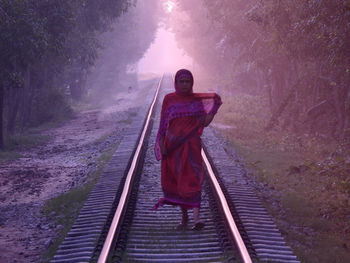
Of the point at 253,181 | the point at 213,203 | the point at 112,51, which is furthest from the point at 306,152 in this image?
the point at 112,51

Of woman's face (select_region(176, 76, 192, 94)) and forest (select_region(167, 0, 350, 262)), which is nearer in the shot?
woman's face (select_region(176, 76, 192, 94))

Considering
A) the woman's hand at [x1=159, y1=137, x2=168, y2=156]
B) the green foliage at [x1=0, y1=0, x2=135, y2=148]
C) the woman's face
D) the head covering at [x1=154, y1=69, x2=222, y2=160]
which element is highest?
the green foliage at [x1=0, y1=0, x2=135, y2=148]

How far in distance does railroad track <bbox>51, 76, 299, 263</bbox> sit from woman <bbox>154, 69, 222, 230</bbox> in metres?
0.45

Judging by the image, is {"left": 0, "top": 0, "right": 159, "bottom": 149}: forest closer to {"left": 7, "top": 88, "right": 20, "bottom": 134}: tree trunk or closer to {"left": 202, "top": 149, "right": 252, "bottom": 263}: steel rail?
{"left": 7, "top": 88, "right": 20, "bottom": 134}: tree trunk

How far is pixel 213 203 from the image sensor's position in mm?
6801

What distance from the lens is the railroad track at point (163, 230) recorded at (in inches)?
200

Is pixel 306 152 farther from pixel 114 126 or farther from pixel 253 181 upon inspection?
pixel 114 126

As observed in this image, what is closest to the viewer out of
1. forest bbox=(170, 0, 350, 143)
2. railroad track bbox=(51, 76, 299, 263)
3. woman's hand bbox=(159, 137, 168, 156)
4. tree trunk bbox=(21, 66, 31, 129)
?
railroad track bbox=(51, 76, 299, 263)

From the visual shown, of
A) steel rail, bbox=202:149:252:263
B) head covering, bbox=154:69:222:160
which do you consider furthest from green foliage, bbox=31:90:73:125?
head covering, bbox=154:69:222:160

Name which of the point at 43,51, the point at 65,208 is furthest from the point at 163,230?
the point at 43,51

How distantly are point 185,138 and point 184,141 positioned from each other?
4cm

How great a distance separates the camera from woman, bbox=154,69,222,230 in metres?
5.61

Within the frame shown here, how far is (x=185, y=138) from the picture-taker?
5.69m

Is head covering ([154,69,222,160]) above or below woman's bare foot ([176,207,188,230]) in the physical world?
above
